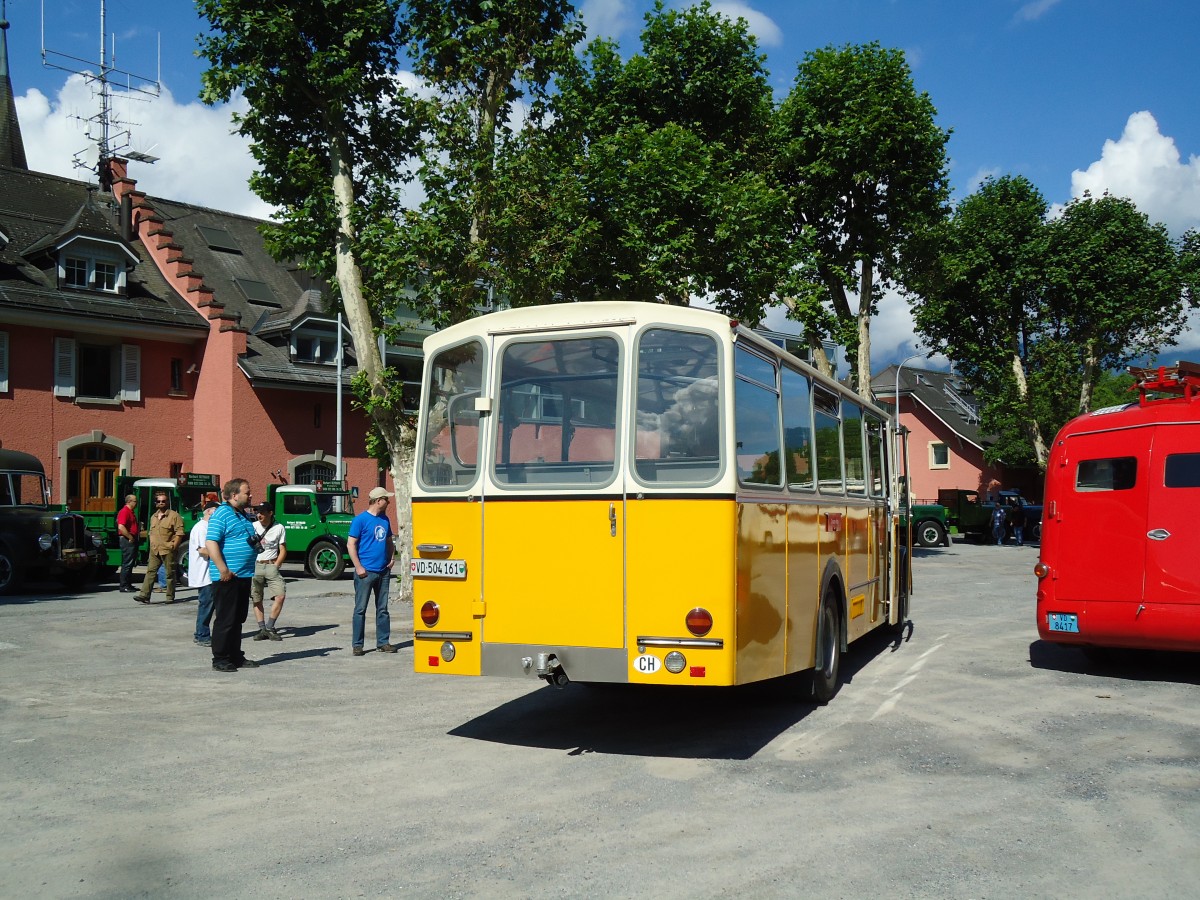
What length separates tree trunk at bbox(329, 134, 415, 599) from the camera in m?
18.6

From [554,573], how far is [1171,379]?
7.26 metres

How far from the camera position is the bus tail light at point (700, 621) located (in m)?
6.91

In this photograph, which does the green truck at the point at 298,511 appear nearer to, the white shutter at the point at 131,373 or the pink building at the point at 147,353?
the pink building at the point at 147,353

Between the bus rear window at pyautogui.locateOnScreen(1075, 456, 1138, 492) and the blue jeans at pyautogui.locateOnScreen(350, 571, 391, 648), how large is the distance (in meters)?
7.53

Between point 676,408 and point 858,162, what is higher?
point 858,162

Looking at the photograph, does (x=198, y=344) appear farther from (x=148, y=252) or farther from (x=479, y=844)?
(x=479, y=844)

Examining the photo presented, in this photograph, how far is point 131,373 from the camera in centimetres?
3294

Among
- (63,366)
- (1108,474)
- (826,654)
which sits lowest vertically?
(826,654)

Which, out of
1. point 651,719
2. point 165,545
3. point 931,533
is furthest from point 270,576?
point 931,533

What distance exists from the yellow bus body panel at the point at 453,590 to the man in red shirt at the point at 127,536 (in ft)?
50.7

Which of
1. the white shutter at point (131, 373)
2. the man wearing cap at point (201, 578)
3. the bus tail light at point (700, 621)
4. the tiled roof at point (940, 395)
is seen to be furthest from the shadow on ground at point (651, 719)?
the tiled roof at point (940, 395)

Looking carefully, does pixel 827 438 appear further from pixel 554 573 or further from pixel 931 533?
pixel 931 533

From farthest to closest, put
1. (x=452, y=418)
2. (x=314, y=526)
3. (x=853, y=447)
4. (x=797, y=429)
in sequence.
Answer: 1. (x=314, y=526)
2. (x=853, y=447)
3. (x=797, y=429)
4. (x=452, y=418)

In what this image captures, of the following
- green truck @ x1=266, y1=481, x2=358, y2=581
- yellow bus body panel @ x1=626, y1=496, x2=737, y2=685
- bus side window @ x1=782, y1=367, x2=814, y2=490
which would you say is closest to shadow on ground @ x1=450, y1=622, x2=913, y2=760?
yellow bus body panel @ x1=626, y1=496, x2=737, y2=685
